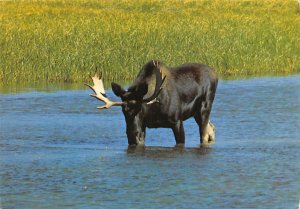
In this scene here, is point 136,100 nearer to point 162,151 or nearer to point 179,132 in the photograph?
point 162,151

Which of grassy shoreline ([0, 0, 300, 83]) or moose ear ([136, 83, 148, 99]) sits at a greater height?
moose ear ([136, 83, 148, 99])

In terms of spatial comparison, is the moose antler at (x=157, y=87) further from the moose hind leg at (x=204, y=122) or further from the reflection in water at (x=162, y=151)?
the moose hind leg at (x=204, y=122)

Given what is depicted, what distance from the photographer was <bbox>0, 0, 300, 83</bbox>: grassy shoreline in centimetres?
2708

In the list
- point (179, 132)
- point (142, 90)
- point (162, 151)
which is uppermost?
point (142, 90)

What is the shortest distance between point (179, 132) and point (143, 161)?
163 cm

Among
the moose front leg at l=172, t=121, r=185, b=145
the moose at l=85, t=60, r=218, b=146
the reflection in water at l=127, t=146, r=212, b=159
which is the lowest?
the reflection in water at l=127, t=146, r=212, b=159

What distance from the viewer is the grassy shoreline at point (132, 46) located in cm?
2708

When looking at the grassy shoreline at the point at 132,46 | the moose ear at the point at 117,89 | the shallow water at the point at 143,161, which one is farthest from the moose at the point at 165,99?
the grassy shoreline at the point at 132,46

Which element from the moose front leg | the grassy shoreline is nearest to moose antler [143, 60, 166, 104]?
the moose front leg

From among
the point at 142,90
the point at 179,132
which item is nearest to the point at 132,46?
the point at 179,132

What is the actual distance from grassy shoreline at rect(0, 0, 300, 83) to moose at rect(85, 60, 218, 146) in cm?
1108

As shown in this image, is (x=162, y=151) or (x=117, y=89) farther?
(x=162, y=151)

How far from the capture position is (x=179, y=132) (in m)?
15.4

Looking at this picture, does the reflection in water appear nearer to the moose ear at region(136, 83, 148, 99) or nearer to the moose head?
the moose head
